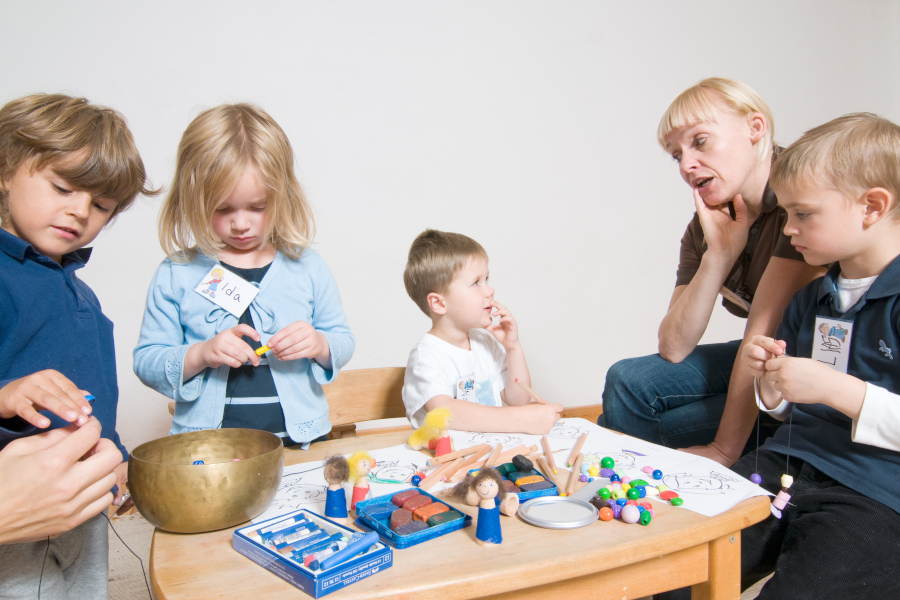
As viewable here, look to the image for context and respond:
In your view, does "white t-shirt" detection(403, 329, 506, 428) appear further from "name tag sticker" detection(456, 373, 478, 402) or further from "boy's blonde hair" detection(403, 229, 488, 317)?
"boy's blonde hair" detection(403, 229, 488, 317)

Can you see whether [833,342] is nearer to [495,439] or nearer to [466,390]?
[495,439]

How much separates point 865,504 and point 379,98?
1797mm

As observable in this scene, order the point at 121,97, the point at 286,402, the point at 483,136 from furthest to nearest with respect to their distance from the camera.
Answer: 1. the point at 483,136
2. the point at 121,97
3. the point at 286,402

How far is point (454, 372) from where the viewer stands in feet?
4.33

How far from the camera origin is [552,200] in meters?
2.37

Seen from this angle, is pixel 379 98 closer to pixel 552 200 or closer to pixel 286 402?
pixel 552 200

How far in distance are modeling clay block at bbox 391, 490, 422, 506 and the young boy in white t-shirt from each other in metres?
0.51

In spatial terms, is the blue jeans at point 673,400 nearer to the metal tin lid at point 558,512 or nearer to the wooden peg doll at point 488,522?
the metal tin lid at point 558,512

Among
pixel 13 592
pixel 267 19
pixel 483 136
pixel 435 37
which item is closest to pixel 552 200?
pixel 483 136

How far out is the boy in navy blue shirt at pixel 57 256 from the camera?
762 millimetres

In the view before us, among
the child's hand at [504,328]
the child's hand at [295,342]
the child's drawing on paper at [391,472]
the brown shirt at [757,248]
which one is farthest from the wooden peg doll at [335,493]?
the brown shirt at [757,248]

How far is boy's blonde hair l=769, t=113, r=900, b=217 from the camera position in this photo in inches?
34.6

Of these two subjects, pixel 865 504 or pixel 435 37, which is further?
pixel 435 37

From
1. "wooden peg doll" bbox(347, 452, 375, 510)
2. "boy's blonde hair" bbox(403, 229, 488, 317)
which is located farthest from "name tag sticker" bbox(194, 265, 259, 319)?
"wooden peg doll" bbox(347, 452, 375, 510)
